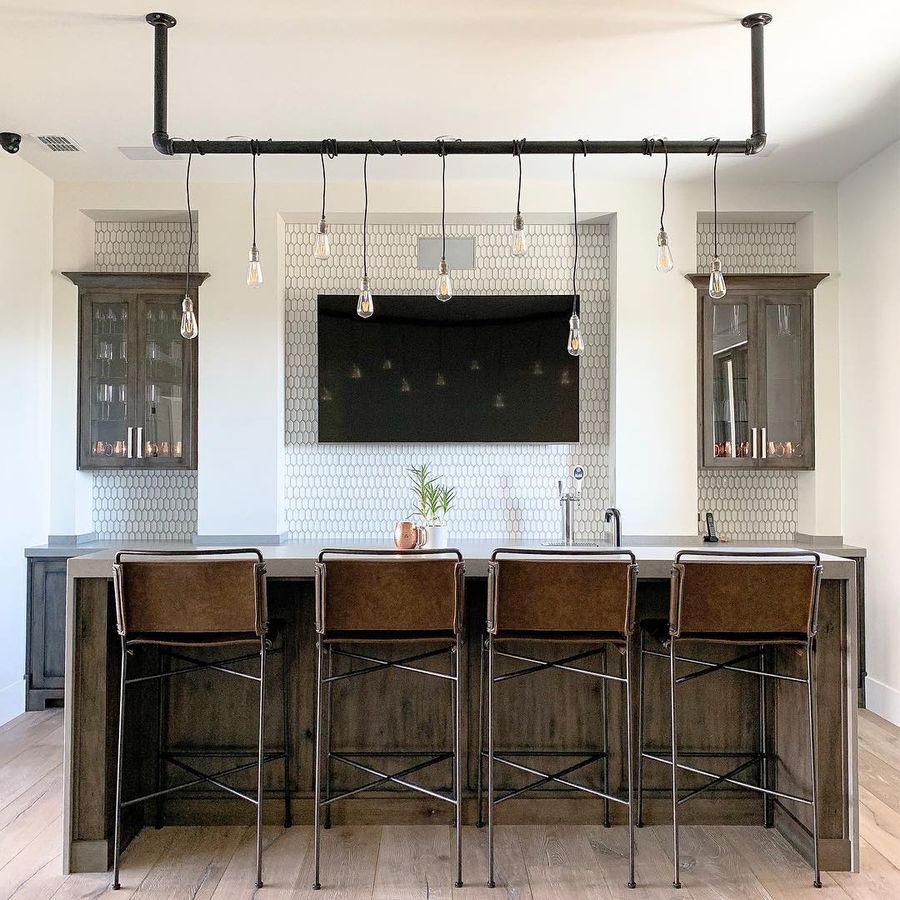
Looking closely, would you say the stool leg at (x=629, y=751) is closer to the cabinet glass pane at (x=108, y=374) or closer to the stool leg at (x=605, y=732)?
the stool leg at (x=605, y=732)

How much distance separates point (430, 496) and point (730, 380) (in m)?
2.03

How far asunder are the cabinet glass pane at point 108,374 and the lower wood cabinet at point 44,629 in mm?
851

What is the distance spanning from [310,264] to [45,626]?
108 inches

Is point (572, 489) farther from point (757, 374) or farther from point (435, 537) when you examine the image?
point (435, 537)

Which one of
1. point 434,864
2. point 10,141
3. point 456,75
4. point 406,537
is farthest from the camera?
point 10,141

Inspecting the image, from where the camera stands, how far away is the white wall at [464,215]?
5066mm

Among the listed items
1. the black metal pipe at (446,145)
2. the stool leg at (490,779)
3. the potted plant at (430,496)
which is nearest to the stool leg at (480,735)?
the stool leg at (490,779)

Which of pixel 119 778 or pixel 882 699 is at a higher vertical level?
pixel 119 778

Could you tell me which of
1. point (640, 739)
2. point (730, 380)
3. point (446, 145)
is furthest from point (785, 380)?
point (446, 145)

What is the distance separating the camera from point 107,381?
516 centimetres

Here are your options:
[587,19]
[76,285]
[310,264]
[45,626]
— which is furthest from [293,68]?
[45,626]

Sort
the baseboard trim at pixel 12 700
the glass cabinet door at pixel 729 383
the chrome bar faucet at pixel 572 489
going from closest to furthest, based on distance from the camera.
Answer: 1. the baseboard trim at pixel 12 700
2. the chrome bar faucet at pixel 572 489
3. the glass cabinet door at pixel 729 383

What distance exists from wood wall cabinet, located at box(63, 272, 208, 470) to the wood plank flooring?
2297 mm

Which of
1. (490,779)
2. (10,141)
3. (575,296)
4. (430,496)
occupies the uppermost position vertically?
(10,141)
